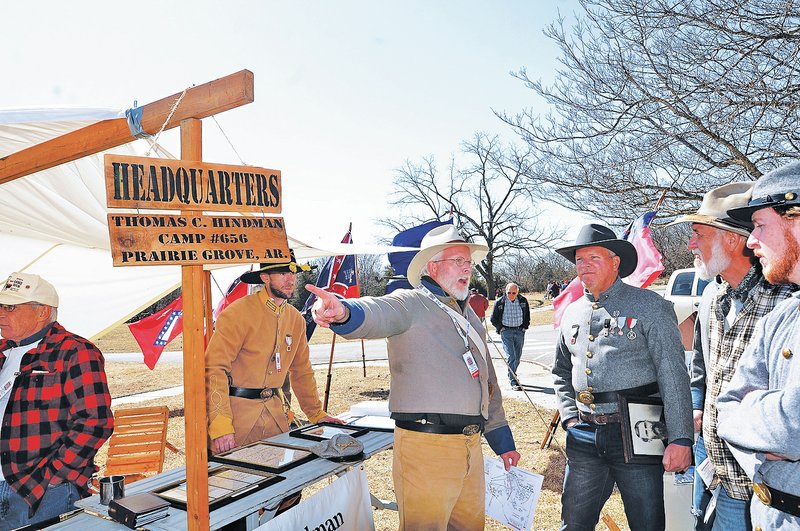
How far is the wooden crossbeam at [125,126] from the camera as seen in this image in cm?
220

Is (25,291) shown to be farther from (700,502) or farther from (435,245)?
(700,502)

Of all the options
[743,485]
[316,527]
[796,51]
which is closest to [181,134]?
[316,527]

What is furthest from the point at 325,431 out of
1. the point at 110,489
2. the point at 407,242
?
the point at 407,242

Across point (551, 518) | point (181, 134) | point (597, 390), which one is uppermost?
point (181, 134)

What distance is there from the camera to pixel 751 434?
169 centimetres

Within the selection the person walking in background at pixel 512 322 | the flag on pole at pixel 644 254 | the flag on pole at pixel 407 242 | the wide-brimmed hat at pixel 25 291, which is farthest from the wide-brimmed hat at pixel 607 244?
the person walking in background at pixel 512 322

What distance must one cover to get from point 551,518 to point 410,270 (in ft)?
8.67

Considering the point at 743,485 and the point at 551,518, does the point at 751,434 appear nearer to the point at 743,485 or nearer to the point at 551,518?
the point at 743,485

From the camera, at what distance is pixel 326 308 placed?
2.33 meters

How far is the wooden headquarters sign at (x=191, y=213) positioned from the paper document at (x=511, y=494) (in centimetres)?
195

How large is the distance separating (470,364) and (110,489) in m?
1.84

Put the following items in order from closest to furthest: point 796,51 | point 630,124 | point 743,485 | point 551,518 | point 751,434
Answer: point 751,434, point 743,485, point 551,518, point 796,51, point 630,124

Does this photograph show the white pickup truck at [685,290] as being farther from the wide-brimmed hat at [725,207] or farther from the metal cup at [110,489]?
the metal cup at [110,489]

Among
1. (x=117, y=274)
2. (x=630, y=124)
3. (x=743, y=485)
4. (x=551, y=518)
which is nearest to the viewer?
(x=743, y=485)
